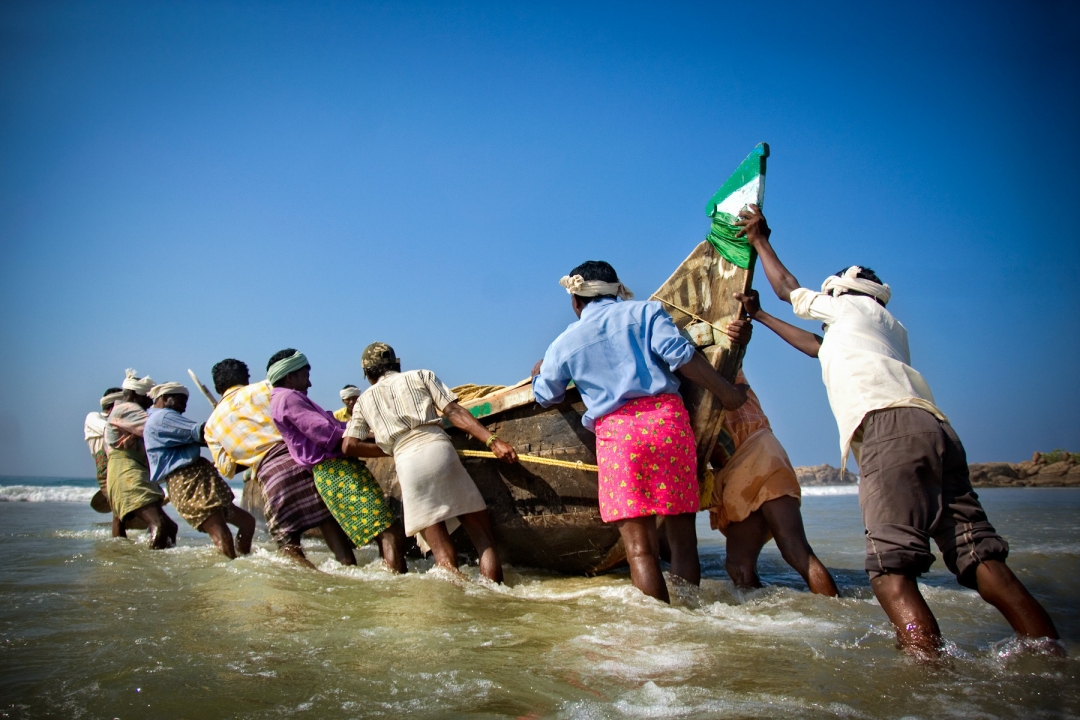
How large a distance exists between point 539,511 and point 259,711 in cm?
277

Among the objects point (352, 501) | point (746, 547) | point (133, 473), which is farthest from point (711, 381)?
point (133, 473)

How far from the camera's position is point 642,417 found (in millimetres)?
3699

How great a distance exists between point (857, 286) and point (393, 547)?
11.6 ft

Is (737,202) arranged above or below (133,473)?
above

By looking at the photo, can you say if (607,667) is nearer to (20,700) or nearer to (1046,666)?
(1046,666)

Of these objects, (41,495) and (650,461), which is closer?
(650,461)

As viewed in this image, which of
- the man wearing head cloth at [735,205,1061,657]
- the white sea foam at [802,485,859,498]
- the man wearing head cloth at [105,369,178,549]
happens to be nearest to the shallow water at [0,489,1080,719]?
the man wearing head cloth at [735,205,1061,657]

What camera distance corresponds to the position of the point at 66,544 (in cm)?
716

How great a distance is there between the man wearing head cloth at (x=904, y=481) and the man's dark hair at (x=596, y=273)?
3.96 ft

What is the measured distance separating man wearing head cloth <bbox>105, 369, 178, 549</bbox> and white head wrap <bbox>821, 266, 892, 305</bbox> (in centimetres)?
638

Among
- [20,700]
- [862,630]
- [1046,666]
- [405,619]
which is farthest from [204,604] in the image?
[1046,666]

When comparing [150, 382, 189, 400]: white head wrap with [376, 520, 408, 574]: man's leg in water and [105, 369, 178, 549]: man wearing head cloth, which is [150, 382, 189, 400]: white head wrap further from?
[376, 520, 408, 574]: man's leg in water

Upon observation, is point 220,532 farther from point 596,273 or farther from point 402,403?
point 596,273

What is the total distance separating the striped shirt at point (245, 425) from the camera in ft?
18.6
